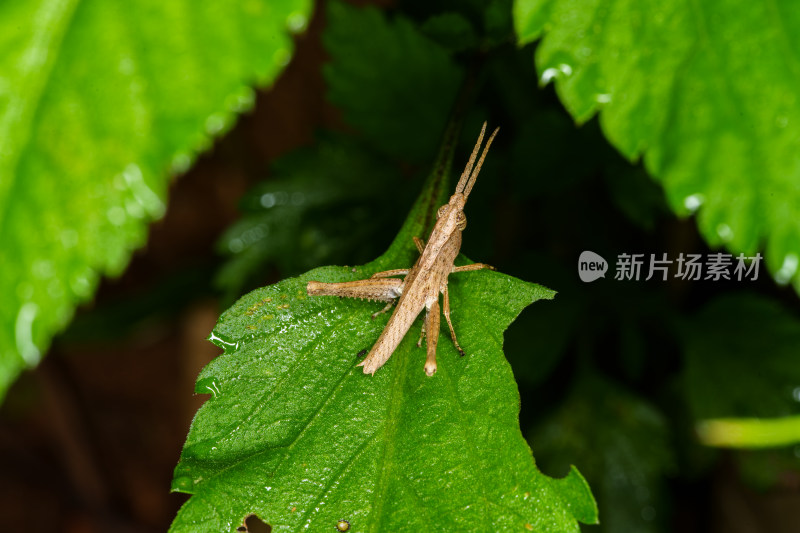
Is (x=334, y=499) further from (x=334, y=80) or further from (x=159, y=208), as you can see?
(x=334, y=80)

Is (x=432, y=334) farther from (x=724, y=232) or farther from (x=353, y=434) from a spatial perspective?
(x=724, y=232)

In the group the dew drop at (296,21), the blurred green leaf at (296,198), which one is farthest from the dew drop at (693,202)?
the blurred green leaf at (296,198)

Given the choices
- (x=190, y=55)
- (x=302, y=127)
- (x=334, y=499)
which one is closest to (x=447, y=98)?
(x=190, y=55)

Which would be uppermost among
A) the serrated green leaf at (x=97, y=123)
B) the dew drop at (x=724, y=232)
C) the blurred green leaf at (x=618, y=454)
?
the serrated green leaf at (x=97, y=123)

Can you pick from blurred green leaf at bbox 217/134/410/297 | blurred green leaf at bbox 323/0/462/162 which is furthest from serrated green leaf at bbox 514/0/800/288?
blurred green leaf at bbox 217/134/410/297

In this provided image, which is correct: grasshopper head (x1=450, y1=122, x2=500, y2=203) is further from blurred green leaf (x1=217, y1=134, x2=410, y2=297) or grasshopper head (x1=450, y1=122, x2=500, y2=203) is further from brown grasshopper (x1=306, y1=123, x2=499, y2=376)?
blurred green leaf (x1=217, y1=134, x2=410, y2=297)

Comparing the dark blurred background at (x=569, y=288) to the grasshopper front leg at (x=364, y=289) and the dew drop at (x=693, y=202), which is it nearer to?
the grasshopper front leg at (x=364, y=289)
